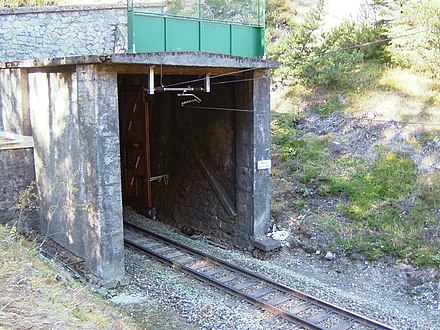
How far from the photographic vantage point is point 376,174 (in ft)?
39.3

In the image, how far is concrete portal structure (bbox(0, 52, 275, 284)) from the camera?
905 centimetres

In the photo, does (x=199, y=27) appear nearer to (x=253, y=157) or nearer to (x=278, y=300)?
(x=253, y=157)

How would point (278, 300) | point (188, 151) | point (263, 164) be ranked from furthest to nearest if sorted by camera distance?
point (188, 151) < point (263, 164) < point (278, 300)

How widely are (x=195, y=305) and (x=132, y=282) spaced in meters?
1.67

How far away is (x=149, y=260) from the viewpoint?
1061 cm

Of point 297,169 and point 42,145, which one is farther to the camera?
point 297,169

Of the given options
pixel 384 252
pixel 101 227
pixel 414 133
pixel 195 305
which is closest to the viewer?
pixel 195 305

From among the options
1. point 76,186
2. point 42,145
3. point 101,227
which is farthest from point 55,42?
point 101,227

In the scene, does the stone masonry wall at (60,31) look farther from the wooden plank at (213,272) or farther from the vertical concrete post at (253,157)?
the wooden plank at (213,272)

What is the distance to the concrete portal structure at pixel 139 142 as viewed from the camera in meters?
9.05

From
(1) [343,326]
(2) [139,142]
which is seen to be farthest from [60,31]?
(1) [343,326]

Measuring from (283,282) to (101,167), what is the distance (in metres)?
4.23

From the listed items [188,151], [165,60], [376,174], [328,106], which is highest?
[165,60]

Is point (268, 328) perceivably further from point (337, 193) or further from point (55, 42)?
point (55, 42)
